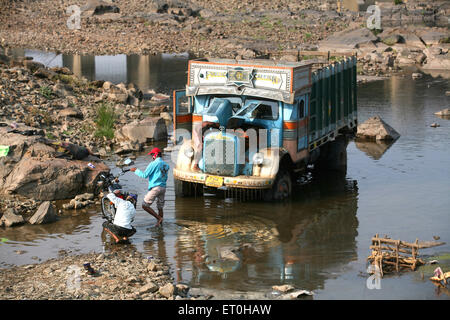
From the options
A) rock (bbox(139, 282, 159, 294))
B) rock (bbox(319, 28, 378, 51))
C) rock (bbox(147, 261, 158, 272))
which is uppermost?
rock (bbox(319, 28, 378, 51))

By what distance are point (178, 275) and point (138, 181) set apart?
6.07 meters

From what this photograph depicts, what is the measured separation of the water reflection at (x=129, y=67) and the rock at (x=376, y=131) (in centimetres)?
1237

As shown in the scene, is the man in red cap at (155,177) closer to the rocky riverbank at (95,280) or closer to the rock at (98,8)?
the rocky riverbank at (95,280)

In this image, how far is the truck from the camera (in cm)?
1391

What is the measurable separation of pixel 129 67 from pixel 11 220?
89.8 ft

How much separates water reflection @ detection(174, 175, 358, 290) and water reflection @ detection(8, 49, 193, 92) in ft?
56.0

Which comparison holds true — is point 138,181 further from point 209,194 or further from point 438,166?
point 438,166

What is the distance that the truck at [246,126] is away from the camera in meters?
13.9

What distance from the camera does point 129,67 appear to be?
39.5m

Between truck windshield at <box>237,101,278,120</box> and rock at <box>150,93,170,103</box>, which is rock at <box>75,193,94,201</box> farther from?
rock at <box>150,93,170,103</box>

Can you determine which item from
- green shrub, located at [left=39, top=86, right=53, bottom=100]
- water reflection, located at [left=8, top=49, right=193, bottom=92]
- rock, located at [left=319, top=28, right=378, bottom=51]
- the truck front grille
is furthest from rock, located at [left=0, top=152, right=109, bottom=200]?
rock, located at [left=319, top=28, right=378, bottom=51]

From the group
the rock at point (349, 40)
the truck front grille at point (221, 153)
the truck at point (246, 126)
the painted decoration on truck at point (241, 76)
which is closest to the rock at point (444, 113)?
the truck at point (246, 126)

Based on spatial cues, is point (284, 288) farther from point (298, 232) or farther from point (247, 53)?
point (247, 53)

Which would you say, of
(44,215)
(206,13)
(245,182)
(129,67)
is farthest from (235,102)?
(206,13)
